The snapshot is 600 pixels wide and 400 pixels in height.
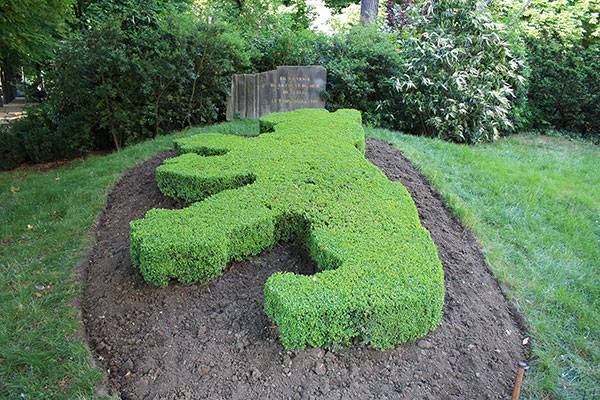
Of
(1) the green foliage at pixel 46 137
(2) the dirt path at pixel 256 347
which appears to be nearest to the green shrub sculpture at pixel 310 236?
(2) the dirt path at pixel 256 347

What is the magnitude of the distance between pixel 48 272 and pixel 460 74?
6455mm

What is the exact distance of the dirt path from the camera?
241cm

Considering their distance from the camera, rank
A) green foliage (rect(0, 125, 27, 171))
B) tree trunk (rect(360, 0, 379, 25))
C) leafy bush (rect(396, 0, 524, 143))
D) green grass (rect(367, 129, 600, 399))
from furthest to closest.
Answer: tree trunk (rect(360, 0, 379, 25))
green foliage (rect(0, 125, 27, 171))
leafy bush (rect(396, 0, 524, 143))
green grass (rect(367, 129, 600, 399))

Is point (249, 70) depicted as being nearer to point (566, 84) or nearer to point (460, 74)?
point (460, 74)

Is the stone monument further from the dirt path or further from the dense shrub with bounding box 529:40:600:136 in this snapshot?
the dense shrub with bounding box 529:40:600:136

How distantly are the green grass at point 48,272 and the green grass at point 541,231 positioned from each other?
269 centimetres

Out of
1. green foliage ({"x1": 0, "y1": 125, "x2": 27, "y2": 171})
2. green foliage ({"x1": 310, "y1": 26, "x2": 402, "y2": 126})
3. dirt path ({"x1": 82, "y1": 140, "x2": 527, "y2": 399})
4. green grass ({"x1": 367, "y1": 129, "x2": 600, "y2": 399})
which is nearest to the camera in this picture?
dirt path ({"x1": 82, "y1": 140, "x2": 527, "y2": 399})

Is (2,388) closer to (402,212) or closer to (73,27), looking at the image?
(402,212)

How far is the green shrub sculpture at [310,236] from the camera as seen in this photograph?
246 centimetres

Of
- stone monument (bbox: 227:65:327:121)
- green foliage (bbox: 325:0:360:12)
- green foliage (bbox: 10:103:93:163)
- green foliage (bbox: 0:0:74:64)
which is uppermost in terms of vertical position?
green foliage (bbox: 325:0:360:12)

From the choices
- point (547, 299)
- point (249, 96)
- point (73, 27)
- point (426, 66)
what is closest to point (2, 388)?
point (547, 299)

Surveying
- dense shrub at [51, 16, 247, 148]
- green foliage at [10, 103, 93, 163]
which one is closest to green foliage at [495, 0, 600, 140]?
dense shrub at [51, 16, 247, 148]

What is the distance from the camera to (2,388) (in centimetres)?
245

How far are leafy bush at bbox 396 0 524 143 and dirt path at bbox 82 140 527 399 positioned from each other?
4.45 m
